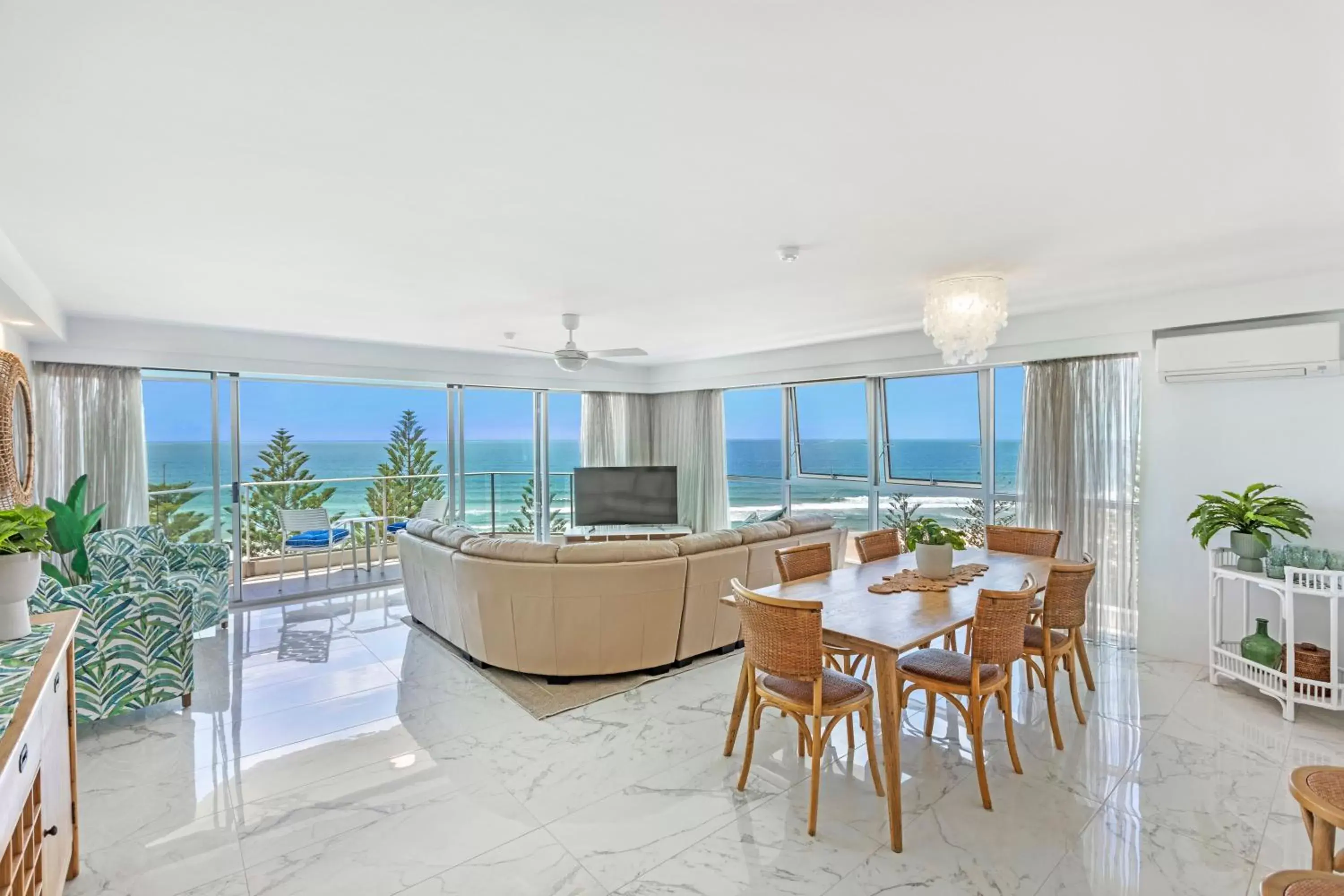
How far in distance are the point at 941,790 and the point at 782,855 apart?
0.86m

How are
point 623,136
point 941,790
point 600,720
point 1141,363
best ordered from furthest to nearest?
point 1141,363
point 600,720
point 941,790
point 623,136

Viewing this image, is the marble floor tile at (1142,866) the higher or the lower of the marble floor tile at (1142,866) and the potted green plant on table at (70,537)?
the lower

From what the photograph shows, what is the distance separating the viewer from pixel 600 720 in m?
3.37

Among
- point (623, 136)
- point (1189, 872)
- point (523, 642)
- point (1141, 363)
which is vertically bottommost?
point (1189, 872)

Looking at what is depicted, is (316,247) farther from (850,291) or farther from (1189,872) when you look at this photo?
(1189,872)

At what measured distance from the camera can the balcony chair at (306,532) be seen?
20.5ft

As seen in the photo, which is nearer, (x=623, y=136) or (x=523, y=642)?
(x=623, y=136)

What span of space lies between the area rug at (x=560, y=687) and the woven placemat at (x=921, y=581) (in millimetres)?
1458

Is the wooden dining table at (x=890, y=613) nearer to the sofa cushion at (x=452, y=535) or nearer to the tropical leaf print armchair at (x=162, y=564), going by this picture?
the sofa cushion at (x=452, y=535)

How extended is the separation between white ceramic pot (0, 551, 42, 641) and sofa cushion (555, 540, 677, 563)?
2198mm

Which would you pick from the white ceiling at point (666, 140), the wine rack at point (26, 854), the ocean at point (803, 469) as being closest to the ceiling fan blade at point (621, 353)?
the white ceiling at point (666, 140)

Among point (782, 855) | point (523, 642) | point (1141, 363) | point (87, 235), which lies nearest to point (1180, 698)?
point (1141, 363)

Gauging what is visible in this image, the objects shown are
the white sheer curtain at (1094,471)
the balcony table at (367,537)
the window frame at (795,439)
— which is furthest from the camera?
the window frame at (795,439)

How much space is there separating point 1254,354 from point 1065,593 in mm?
2150
